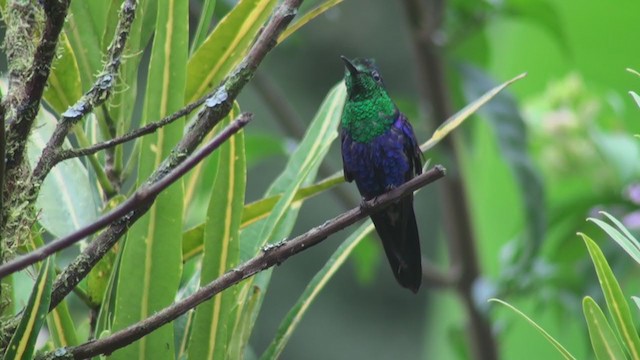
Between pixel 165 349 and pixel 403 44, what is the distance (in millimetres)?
3912

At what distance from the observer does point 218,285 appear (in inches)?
38.5

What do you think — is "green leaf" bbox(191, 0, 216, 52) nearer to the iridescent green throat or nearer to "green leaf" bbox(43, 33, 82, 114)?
"green leaf" bbox(43, 33, 82, 114)

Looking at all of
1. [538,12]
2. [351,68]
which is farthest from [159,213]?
[538,12]

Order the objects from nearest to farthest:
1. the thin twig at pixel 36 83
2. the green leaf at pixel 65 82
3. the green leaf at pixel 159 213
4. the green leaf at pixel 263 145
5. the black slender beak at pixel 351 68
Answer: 1. the thin twig at pixel 36 83
2. the green leaf at pixel 159 213
3. the green leaf at pixel 65 82
4. the black slender beak at pixel 351 68
5. the green leaf at pixel 263 145

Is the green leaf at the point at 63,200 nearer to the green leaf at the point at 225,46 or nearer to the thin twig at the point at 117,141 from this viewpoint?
the green leaf at the point at 225,46

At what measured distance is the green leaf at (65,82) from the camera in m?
1.33

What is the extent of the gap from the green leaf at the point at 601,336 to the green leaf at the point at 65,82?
0.76 meters

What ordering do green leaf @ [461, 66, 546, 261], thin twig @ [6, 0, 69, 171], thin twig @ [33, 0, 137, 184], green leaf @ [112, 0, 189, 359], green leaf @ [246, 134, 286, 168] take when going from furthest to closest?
green leaf @ [246, 134, 286, 168] < green leaf @ [461, 66, 546, 261] < green leaf @ [112, 0, 189, 359] < thin twig @ [33, 0, 137, 184] < thin twig @ [6, 0, 69, 171]

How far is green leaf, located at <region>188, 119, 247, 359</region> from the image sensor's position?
118 centimetres

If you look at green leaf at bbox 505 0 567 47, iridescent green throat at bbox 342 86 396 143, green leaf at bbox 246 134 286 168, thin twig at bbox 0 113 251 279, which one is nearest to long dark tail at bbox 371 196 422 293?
iridescent green throat at bbox 342 86 396 143

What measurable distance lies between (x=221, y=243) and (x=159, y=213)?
11 cm

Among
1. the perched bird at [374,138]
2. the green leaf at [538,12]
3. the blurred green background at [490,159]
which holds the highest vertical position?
the perched bird at [374,138]

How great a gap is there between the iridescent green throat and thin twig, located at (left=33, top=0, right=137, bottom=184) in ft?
2.24

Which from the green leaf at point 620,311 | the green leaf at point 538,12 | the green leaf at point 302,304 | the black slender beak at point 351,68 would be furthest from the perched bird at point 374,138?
the green leaf at point 538,12
